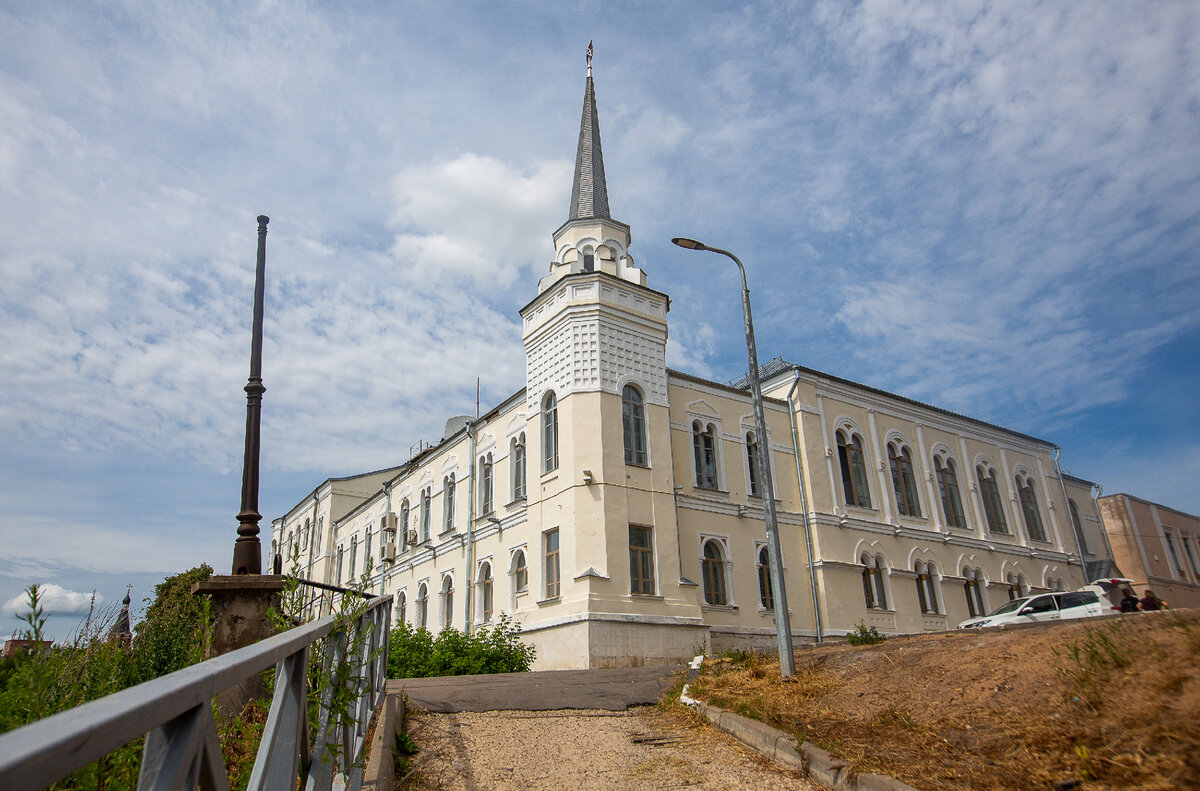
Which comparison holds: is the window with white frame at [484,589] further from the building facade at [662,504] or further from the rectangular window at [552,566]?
the rectangular window at [552,566]

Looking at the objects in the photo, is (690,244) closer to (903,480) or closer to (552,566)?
(552,566)

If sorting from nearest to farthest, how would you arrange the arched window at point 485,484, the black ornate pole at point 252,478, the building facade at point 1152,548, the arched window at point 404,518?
the black ornate pole at point 252,478, the arched window at point 485,484, the arched window at point 404,518, the building facade at point 1152,548

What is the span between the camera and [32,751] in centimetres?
112

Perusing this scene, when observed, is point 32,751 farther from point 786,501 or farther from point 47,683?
point 786,501

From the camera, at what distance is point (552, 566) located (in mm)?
19906

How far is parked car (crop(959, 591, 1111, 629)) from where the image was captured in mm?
18578

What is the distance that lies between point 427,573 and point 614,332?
38.7 feet

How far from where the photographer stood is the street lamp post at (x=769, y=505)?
10.3 metres

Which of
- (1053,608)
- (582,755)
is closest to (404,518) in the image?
(1053,608)

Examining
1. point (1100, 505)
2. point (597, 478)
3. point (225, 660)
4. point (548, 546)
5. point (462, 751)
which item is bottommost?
point (462, 751)

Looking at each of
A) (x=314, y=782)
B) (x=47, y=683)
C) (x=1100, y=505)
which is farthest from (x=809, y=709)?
(x=1100, y=505)

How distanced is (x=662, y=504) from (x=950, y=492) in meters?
14.4

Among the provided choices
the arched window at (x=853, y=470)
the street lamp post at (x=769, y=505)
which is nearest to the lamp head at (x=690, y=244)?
the street lamp post at (x=769, y=505)

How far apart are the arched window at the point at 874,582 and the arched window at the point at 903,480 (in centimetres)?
271
